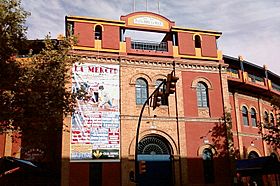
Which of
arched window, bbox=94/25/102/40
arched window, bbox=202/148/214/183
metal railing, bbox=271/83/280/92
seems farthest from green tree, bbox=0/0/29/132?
metal railing, bbox=271/83/280/92

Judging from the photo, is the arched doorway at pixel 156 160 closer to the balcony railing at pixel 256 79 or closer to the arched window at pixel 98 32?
the arched window at pixel 98 32

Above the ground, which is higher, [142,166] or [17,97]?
[17,97]

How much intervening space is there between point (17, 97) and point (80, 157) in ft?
27.1

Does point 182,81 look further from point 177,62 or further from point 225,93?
point 225,93

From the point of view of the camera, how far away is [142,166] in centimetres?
1759

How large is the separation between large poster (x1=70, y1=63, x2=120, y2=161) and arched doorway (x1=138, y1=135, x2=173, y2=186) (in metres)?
2.05

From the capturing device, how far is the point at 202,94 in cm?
2627

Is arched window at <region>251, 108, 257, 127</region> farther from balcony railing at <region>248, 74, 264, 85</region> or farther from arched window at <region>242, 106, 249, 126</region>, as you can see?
balcony railing at <region>248, 74, 264, 85</region>

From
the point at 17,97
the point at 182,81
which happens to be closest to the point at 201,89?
the point at 182,81

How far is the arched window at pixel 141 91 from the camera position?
24717mm

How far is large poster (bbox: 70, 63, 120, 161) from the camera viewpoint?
22.7m

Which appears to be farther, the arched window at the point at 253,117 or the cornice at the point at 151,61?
the arched window at the point at 253,117

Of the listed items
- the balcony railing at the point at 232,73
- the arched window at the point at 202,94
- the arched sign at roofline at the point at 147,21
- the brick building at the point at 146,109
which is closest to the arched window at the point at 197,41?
the brick building at the point at 146,109

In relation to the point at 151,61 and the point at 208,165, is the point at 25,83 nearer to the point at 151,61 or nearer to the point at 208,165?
the point at 151,61
